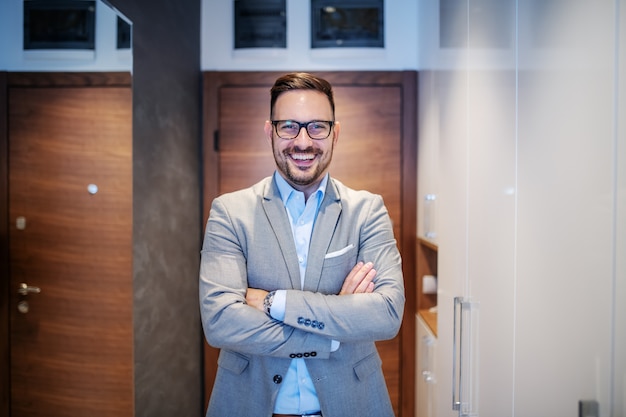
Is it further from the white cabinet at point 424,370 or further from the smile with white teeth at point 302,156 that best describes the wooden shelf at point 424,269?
the smile with white teeth at point 302,156

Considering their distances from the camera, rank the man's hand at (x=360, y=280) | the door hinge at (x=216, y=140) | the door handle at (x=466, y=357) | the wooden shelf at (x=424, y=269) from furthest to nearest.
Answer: the door hinge at (x=216, y=140) → the wooden shelf at (x=424, y=269) → the door handle at (x=466, y=357) → the man's hand at (x=360, y=280)

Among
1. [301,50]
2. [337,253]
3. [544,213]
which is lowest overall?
[337,253]

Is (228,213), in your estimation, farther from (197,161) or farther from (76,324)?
(197,161)

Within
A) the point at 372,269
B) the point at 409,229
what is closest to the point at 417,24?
the point at 409,229

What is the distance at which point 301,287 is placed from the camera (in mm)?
1446

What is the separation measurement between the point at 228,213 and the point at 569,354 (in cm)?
106

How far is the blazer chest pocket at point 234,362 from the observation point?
1.45 metres

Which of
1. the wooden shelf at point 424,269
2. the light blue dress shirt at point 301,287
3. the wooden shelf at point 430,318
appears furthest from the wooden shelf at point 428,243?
the light blue dress shirt at point 301,287

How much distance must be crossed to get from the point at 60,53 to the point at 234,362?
1.11 m

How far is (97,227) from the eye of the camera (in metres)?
1.53

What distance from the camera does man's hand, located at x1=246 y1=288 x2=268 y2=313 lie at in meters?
1.37

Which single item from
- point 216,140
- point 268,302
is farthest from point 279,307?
point 216,140

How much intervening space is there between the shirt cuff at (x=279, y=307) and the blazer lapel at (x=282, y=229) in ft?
0.42

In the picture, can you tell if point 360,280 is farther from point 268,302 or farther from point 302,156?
point 302,156
